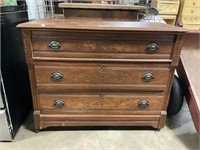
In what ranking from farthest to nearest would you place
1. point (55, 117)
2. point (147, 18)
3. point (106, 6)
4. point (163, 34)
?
point (147, 18), point (106, 6), point (55, 117), point (163, 34)

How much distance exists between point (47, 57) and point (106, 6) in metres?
0.72

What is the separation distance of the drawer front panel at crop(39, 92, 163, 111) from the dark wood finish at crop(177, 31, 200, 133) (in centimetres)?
22

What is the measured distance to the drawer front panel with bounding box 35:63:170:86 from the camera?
1147 millimetres

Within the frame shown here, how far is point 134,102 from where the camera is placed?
1.27 m

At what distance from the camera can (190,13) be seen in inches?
135

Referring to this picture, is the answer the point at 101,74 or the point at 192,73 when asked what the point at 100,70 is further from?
the point at 192,73

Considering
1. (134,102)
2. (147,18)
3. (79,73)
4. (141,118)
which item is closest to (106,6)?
(147,18)

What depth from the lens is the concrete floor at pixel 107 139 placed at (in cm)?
120

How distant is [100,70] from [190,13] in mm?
3046

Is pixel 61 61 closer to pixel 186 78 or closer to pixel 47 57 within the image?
pixel 47 57

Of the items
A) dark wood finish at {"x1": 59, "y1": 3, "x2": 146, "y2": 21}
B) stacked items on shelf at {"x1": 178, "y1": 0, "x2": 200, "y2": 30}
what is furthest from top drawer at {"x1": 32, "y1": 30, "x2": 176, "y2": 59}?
stacked items on shelf at {"x1": 178, "y1": 0, "x2": 200, "y2": 30}

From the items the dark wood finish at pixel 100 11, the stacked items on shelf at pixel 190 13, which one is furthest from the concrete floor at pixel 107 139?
the stacked items on shelf at pixel 190 13

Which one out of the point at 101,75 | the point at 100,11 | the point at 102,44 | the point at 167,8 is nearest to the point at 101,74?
the point at 101,75

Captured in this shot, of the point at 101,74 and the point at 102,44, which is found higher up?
the point at 102,44
